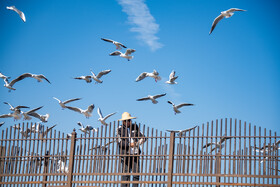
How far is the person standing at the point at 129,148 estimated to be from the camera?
12492 millimetres

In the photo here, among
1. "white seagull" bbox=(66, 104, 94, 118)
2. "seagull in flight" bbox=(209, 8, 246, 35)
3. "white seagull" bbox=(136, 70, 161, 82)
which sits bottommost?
"white seagull" bbox=(66, 104, 94, 118)

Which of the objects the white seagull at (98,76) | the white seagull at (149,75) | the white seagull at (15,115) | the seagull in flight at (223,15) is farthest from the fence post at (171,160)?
the white seagull at (98,76)

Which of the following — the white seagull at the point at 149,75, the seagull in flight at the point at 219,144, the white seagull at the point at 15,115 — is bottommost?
the seagull in flight at the point at 219,144

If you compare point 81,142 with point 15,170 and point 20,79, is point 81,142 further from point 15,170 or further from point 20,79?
point 20,79

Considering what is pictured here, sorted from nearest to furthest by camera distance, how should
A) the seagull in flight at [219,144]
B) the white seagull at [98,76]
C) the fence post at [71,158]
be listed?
the seagull in flight at [219,144] < the fence post at [71,158] < the white seagull at [98,76]

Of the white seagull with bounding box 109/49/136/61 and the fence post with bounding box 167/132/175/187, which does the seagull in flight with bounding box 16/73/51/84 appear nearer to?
the white seagull with bounding box 109/49/136/61

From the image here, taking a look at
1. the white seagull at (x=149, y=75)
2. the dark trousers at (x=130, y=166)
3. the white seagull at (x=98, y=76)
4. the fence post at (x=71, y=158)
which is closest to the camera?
the dark trousers at (x=130, y=166)

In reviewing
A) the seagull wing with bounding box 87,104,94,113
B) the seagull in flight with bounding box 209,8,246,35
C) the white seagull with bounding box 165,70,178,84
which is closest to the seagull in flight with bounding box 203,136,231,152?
the seagull in flight with bounding box 209,8,246,35

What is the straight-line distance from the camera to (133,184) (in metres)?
12.4

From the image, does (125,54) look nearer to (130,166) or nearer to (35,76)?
(35,76)

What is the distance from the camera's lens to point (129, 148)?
12.6 m

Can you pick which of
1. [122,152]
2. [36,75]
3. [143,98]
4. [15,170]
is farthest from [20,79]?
[122,152]

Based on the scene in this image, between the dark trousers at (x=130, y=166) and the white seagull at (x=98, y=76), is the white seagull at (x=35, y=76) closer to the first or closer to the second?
the white seagull at (x=98, y=76)

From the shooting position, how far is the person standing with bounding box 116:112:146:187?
1249cm
